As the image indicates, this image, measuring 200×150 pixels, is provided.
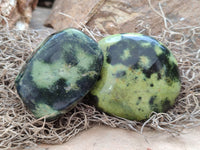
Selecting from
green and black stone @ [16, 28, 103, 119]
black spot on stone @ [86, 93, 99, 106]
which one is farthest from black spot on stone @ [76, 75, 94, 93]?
black spot on stone @ [86, 93, 99, 106]

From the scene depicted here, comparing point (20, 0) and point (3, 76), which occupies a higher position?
point (20, 0)

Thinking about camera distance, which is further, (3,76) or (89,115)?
(3,76)

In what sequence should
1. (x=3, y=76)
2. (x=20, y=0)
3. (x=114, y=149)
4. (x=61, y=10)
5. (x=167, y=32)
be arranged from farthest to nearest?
(x=61, y=10) < (x=20, y=0) < (x=167, y=32) < (x=3, y=76) < (x=114, y=149)

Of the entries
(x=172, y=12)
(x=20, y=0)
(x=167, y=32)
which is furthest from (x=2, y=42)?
(x=172, y=12)

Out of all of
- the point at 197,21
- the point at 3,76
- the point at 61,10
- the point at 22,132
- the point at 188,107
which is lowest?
the point at 22,132

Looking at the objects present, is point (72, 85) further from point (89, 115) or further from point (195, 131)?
point (195, 131)

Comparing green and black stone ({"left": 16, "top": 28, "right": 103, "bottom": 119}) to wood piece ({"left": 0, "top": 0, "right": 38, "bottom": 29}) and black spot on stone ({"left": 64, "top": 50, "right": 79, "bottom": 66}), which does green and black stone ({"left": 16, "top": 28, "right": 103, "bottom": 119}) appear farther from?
wood piece ({"left": 0, "top": 0, "right": 38, "bottom": 29})

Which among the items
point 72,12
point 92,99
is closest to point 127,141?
point 92,99
